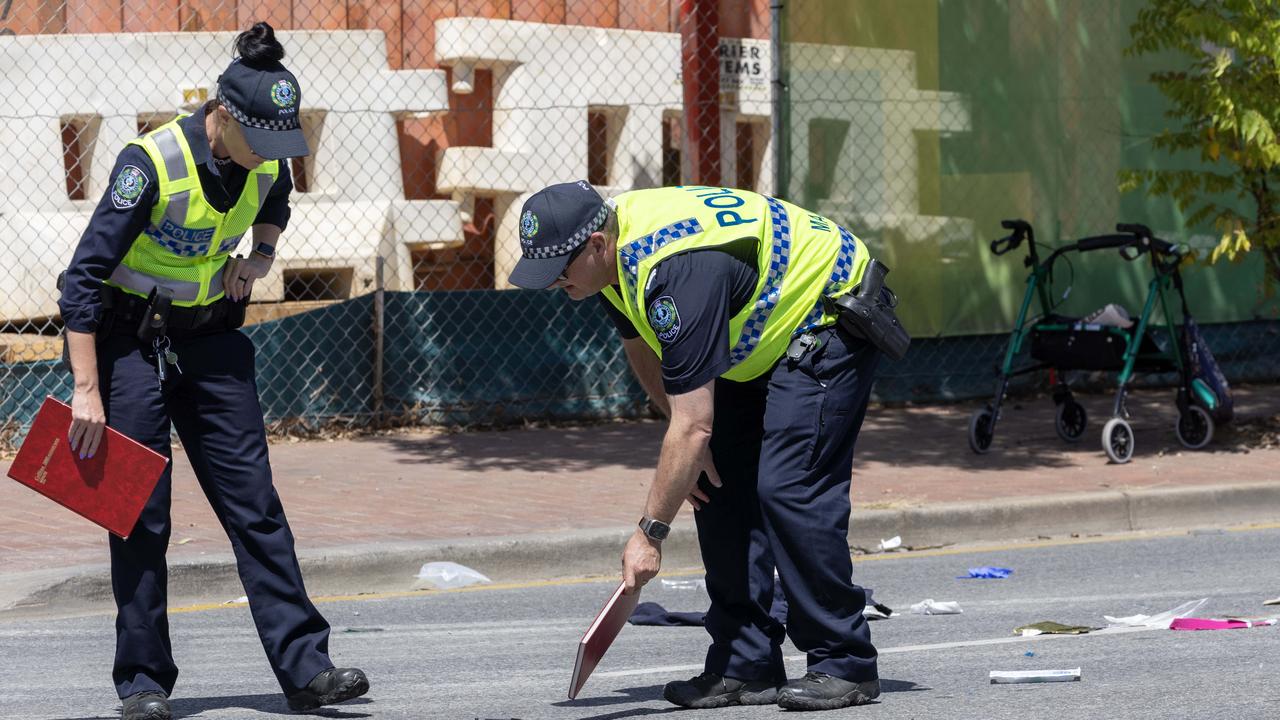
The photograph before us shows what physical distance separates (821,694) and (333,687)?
140 centimetres

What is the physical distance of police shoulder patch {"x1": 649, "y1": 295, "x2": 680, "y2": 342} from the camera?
4.44m

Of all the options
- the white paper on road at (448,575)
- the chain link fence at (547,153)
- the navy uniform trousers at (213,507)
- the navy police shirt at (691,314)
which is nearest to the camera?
the navy police shirt at (691,314)

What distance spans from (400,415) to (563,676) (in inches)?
224

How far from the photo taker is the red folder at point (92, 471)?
484 cm

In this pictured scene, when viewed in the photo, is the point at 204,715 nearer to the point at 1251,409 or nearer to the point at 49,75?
the point at 49,75

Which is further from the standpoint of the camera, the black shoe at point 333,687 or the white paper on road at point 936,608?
the white paper on road at point 936,608

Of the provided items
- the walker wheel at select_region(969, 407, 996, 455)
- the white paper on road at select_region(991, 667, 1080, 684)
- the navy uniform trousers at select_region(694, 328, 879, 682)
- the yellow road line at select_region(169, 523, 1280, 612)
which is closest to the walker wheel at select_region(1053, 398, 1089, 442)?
the walker wheel at select_region(969, 407, 996, 455)

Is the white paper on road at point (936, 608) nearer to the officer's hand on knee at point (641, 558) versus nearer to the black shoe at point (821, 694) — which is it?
the black shoe at point (821, 694)

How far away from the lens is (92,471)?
15.9 ft

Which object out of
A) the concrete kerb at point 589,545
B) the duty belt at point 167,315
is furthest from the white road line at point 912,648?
the concrete kerb at point 589,545

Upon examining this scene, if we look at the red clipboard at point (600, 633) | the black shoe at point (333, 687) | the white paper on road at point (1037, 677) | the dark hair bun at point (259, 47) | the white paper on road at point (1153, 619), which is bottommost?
the white paper on road at point (1153, 619)

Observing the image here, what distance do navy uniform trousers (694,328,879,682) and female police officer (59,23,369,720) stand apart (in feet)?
3.67

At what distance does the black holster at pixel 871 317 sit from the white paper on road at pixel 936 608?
2130 millimetres

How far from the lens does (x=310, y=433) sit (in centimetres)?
1091
